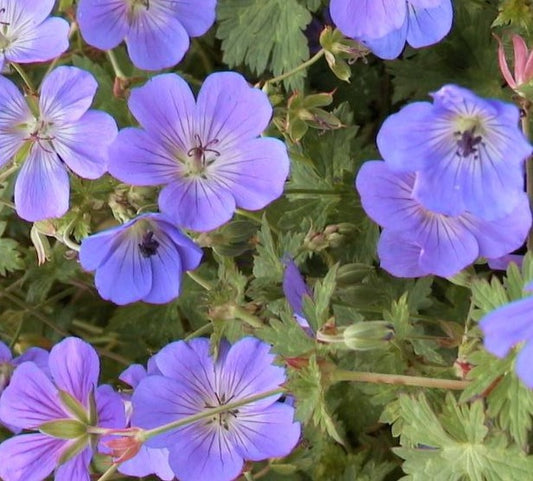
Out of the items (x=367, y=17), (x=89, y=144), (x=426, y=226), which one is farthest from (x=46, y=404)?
(x=367, y=17)

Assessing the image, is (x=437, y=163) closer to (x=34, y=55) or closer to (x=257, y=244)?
(x=257, y=244)

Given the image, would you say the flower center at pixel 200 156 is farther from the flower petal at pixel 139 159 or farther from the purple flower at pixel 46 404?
the purple flower at pixel 46 404

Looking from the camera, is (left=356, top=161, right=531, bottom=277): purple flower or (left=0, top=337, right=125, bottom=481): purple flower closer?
(left=356, top=161, right=531, bottom=277): purple flower

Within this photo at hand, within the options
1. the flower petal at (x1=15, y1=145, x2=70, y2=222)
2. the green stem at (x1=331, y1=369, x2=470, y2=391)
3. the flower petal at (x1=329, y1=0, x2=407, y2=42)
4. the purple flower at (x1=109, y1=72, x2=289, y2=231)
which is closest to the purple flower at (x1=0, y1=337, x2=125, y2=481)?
the flower petal at (x1=15, y1=145, x2=70, y2=222)

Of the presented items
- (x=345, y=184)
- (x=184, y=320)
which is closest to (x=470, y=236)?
(x=345, y=184)

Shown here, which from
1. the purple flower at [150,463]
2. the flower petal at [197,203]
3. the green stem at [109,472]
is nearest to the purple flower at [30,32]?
the flower petal at [197,203]

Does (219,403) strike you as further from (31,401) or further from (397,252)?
(397,252)

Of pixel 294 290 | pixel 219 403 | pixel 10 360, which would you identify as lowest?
pixel 10 360

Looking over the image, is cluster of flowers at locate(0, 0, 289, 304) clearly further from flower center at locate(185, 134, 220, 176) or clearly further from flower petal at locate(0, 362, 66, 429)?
flower petal at locate(0, 362, 66, 429)
